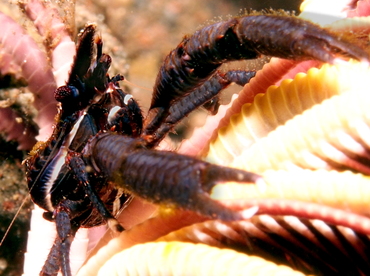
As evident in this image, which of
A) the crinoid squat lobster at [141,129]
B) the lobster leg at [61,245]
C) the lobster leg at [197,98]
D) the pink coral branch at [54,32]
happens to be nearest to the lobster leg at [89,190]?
the crinoid squat lobster at [141,129]

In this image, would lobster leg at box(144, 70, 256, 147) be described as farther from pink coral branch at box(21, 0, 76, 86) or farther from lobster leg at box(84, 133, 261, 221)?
pink coral branch at box(21, 0, 76, 86)

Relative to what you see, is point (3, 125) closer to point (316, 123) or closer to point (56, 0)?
point (56, 0)

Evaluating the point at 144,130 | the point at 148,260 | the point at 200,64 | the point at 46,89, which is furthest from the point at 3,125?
the point at 148,260

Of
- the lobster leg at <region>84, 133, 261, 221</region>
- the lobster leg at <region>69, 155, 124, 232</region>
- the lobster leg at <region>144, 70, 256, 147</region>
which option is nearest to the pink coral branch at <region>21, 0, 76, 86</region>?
the lobster leg at <region>144, 70, 256, 147</region>

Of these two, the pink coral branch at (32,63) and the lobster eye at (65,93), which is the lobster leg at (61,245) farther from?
the pink coral branch at (32,63)

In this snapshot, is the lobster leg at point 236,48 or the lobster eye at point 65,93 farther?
the lobster eye at point 65,93

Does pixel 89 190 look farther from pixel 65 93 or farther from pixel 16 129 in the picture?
pixel 16 129

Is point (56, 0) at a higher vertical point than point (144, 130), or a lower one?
higher
